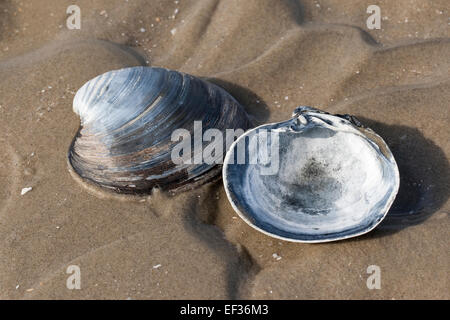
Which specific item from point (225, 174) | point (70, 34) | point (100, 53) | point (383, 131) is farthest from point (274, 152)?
point (70, 34)

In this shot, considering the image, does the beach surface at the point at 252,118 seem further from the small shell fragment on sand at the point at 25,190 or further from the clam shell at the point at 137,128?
the clam shell at the point at 137,128

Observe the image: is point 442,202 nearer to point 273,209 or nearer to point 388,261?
point 388,261

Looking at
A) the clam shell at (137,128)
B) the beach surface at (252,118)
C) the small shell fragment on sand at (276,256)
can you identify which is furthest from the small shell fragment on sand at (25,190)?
the small shell fragment on sand at (276,256)

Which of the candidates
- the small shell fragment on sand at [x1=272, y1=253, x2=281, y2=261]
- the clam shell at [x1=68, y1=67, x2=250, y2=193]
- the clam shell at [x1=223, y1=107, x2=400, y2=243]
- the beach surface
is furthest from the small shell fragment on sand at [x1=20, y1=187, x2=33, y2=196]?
the small shell fragment on sand at [x1=272, y1=253, x2=281, y2=261]

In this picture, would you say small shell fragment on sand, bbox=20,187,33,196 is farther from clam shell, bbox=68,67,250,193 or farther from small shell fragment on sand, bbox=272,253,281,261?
small shell fragment on sand, bbox=272,253,281,261

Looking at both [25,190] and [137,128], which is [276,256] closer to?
[137,128]
